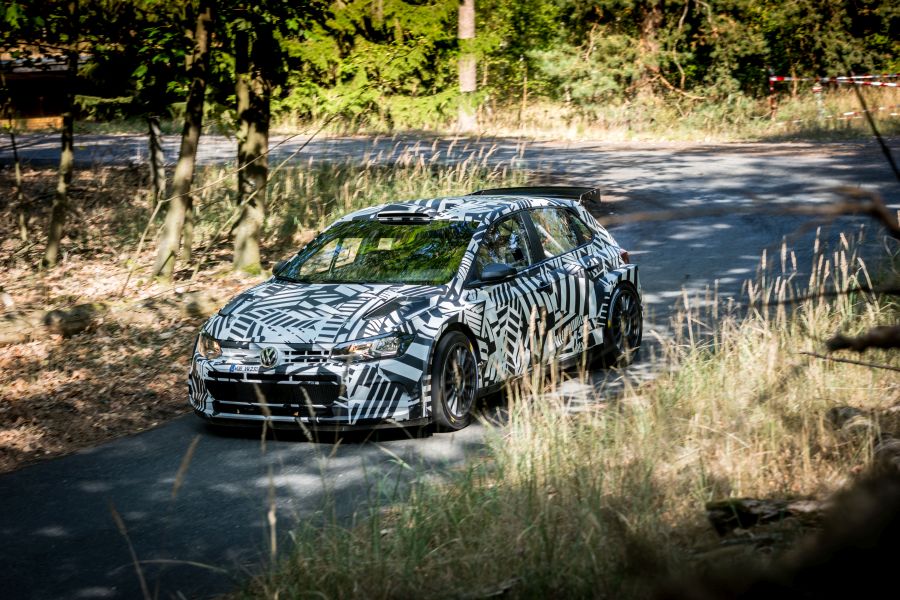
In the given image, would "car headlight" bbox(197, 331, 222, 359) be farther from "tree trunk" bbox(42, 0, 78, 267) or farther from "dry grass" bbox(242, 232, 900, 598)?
"tree trunk" bbox(42, 0, 78, 267)

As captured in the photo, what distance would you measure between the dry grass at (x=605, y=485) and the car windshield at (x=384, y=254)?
1.88m

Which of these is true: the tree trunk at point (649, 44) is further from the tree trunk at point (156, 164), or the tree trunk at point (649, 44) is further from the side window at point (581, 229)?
the side window at point (581, 229)

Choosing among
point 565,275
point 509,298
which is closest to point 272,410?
point 509,298

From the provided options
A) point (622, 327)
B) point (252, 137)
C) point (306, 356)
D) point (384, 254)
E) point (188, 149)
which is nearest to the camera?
point (306, 356)

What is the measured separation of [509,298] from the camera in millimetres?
9289

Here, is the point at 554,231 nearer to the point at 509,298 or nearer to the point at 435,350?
the point at 509,298

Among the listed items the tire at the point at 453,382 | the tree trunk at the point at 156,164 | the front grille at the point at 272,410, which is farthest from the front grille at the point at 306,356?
the tree trunk at the point at 156,164

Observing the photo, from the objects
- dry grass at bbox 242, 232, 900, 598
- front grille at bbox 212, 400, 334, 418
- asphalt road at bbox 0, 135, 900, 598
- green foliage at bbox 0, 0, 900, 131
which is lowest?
asphalt road at bbox 0, 135, 900, 598

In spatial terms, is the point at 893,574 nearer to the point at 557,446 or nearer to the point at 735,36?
the point at 557,446

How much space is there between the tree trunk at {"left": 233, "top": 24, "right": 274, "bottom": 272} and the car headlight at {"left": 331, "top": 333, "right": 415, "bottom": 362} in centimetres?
698

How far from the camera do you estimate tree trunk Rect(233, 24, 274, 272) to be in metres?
14.9

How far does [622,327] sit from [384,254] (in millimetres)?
2532

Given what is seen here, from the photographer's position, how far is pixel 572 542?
16.6 ft

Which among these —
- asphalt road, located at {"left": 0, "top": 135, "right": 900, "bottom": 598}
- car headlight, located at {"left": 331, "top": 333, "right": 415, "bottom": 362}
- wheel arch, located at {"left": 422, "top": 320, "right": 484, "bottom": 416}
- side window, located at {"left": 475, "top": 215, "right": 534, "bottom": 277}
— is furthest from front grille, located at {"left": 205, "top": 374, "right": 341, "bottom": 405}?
side window, located at {"left": 475, "top": 215, "right": 534, "bottom": 277}
